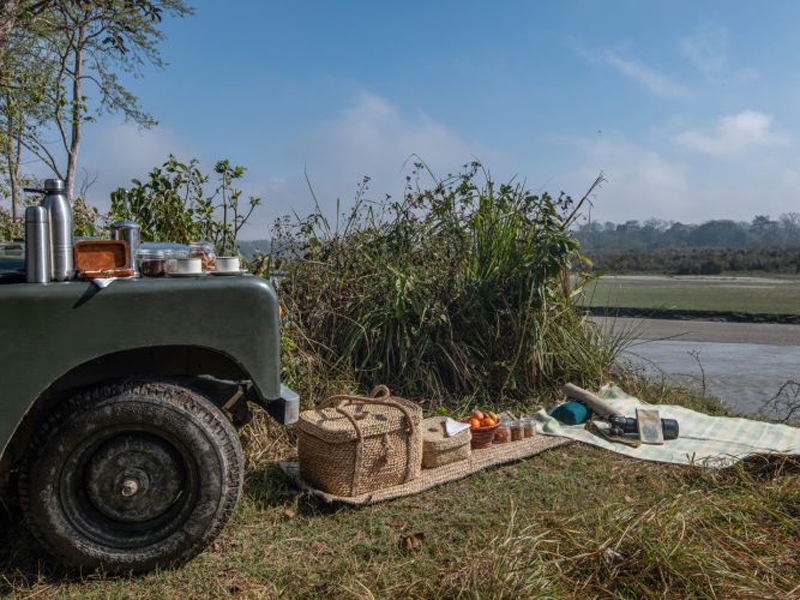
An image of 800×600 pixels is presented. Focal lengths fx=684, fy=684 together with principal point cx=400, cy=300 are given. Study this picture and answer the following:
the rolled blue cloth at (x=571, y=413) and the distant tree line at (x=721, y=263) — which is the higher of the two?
the distant tree line at (x=721, y=263)

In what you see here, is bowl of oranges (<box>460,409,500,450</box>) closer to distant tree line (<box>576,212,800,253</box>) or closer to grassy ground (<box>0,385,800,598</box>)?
grassy ground (<box>0,385,800,598</box>)

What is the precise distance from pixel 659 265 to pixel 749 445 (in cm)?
3183

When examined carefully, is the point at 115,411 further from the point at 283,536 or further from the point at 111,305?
the point at 283,536

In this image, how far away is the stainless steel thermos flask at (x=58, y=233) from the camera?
111 inches

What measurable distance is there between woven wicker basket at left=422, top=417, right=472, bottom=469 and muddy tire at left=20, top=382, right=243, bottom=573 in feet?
5.35

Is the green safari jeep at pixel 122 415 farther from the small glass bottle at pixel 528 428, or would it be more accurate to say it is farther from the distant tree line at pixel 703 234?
the distant tree line at pixel 703 234

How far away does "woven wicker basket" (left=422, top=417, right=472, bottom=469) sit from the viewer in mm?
4395

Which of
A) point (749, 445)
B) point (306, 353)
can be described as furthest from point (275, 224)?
point (749, 445)

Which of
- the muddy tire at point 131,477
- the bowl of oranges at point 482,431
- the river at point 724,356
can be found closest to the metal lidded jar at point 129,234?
the muddy tire at point 131,477

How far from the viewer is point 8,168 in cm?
1021

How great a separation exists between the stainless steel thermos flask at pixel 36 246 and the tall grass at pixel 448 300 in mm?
3126

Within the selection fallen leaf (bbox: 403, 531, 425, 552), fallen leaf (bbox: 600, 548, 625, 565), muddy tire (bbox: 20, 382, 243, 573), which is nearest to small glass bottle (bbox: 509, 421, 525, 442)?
fallen leaf (bbox: 403, 531, 425, 552)

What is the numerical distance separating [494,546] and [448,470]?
1.42 meters

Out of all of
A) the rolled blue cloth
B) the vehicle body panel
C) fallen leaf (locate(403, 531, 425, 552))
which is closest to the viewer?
the vehicle body panel
